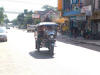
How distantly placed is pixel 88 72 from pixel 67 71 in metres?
0.81

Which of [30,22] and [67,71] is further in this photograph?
[30,22]

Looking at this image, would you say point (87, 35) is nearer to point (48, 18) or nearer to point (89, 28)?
point (89, 28)

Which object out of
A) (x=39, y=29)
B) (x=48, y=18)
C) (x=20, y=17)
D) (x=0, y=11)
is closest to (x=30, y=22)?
(x=0, y=11)

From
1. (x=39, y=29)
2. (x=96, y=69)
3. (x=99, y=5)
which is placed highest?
(x=99, y=5)

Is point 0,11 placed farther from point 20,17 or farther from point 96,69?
point 96,69

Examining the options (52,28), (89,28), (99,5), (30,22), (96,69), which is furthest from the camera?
(30,22)

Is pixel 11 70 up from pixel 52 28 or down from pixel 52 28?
down

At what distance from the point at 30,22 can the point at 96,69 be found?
96.8 meters

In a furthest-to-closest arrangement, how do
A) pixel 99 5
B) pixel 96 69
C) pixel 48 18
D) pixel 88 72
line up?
pixel 48 18, pixel 99 5, pixel 96 69, pixel 88 72

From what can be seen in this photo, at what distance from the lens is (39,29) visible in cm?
1644

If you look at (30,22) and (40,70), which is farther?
(30,22)

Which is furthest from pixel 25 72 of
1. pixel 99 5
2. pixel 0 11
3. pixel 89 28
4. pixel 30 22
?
pixel 0 11

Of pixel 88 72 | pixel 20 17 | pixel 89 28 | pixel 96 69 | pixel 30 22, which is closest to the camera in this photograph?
pixel 88 72

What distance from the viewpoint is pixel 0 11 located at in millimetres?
110125
